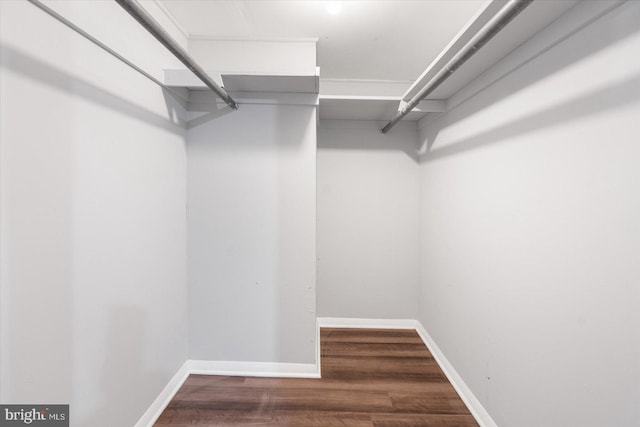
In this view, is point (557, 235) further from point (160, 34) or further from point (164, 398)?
point (164, 398)

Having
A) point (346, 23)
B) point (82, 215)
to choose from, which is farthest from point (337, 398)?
point (346, 23)

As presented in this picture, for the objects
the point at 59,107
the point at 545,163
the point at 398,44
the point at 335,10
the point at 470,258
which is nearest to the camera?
the point at 59,107

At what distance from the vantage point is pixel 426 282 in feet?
8.61

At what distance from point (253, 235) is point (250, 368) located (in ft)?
3.61

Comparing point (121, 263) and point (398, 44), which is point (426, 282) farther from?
point (121, 263)

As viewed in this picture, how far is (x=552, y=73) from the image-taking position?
1.14 metres

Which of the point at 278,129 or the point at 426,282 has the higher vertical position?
the point at 278,129

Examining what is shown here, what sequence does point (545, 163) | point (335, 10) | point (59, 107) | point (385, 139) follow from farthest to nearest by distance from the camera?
point (385, 139)
point (335, 10)
point (545, 163)
point (59, 107)

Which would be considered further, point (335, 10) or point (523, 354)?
point (335, 10)

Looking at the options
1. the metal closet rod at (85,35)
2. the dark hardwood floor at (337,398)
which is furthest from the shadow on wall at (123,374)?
the metal closet rod at (85,35)

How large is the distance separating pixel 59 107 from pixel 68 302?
81 centimetres

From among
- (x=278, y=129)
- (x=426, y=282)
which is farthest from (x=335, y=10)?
(x=426, y=282)

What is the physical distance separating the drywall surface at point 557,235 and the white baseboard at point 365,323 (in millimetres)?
984

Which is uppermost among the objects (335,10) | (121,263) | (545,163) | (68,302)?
(335,10)
